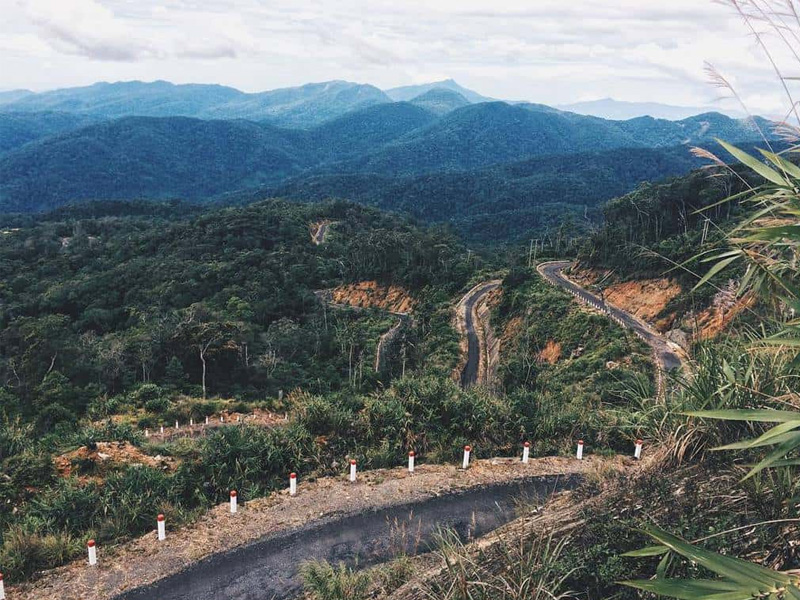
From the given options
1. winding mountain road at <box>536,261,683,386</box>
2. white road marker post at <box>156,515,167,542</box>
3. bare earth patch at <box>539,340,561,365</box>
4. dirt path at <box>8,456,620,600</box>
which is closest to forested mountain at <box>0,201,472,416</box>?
winding mountain road at <box>536,261,683,386</box>

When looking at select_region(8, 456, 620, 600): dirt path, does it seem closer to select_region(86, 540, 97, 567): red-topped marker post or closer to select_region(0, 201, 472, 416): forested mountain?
select_region(86, 540, 97, 567): red-topped marker post

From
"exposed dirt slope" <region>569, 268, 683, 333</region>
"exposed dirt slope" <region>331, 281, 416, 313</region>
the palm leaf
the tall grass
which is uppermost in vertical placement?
the palm leaf

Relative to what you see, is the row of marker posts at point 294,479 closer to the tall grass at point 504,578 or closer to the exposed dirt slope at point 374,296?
the tall grass at point 504,578

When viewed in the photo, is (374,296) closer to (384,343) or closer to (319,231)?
(384,343)

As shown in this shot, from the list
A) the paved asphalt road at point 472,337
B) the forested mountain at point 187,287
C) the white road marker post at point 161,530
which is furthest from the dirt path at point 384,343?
the white road marker post at point 161,530

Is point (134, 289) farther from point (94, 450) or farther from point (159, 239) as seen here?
point (94, 450)
